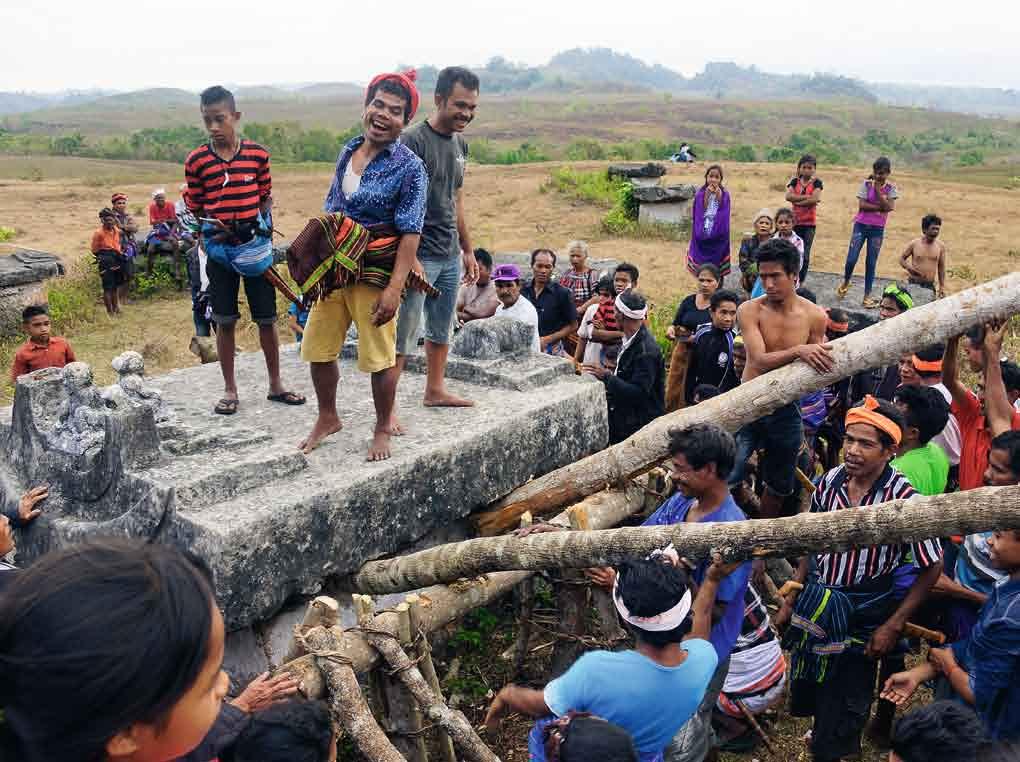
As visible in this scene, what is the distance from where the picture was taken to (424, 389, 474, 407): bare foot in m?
4.59

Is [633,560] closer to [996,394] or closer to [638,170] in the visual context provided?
[996,394]

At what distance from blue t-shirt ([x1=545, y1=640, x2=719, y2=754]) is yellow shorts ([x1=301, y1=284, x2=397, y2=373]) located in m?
1.77

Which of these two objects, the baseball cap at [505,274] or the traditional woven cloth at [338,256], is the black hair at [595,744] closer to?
the traditional woven cloth at [338,256]

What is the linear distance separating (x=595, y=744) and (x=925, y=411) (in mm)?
2608

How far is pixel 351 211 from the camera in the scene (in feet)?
12.2

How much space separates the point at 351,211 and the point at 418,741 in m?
2.18

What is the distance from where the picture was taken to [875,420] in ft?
11.0

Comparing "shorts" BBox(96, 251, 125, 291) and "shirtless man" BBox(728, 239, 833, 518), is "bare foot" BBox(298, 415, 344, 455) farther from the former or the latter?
"shorts" BBox(96, 251, 125, 291)

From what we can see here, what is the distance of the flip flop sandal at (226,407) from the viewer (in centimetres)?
451

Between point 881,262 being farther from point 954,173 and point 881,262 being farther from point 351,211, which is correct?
point 954,173

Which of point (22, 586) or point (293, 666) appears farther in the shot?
point (293, 666)

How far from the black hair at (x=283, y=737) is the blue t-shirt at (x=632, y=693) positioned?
2.26 feet

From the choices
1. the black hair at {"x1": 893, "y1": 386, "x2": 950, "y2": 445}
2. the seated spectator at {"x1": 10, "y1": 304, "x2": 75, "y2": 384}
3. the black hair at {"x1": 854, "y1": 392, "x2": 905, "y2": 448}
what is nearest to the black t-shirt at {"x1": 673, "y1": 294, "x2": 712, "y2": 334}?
the black hair at {"x1": 893, "y1": 386, "x2": 950, "y2": 445}

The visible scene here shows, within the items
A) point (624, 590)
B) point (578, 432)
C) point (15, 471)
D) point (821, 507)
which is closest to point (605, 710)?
point (624, 590)
